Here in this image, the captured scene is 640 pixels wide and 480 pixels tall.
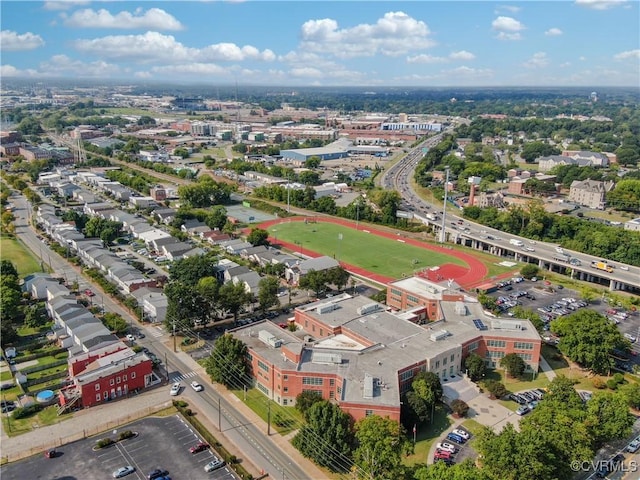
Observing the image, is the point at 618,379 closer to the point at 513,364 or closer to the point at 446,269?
the point at 513,364

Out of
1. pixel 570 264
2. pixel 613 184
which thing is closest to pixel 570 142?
pixel 613 184

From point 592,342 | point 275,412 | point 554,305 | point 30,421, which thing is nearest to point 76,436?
point 30,421

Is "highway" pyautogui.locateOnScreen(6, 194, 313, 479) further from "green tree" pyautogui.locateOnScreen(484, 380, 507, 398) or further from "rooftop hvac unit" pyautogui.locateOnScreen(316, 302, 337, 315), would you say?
"green tree" pyautogui.locateOnScreen(484, 380, 507, 398)

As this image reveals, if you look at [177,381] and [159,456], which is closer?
[159,456]

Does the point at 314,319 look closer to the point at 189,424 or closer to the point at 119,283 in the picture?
the point at 189,424

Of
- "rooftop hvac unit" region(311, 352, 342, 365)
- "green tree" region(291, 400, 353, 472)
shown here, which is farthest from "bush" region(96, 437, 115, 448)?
"rooftop hvac unit" region(311, 352, 342, 365)

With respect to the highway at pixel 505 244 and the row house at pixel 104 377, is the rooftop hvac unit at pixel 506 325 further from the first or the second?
the row house at pixel 104 377
